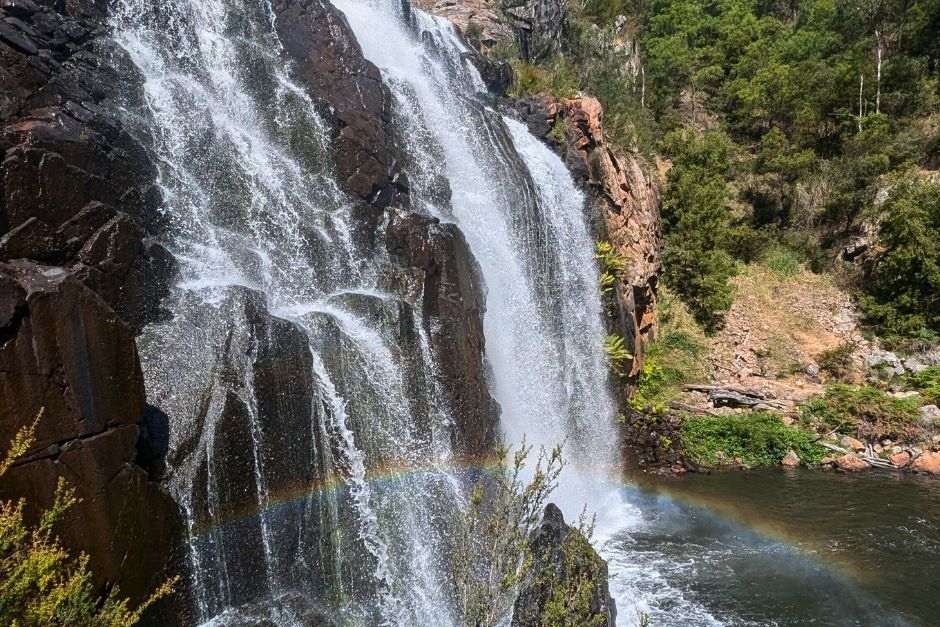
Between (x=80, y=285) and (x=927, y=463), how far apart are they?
72.8ft

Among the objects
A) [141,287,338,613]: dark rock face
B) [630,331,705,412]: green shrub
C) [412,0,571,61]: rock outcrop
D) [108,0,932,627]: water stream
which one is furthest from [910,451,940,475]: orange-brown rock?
[412,0,571,61]: rock outcrop

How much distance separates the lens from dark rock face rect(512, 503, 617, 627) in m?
5.69

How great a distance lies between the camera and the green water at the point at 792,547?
1049cm

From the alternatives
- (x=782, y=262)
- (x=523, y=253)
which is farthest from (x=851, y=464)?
(x=523, y=253)

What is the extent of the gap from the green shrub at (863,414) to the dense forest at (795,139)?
4.04 metres

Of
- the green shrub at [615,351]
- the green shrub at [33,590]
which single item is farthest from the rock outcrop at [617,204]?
the green shrub at [33,590]

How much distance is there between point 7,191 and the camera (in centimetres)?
904

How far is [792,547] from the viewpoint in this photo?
42.6 ft

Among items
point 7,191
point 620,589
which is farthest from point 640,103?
point 7,191

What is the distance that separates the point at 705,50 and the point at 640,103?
7220mm

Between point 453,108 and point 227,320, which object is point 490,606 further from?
point 453,108

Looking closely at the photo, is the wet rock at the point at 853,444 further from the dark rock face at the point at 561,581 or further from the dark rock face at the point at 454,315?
the dark rock face at the point at 561,581

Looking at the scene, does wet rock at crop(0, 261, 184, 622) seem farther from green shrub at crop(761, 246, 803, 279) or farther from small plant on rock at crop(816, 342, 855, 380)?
green shrub at crop(761, 246, 803, 279)

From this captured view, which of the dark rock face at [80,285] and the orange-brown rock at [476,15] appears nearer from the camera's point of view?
the dark rock face at [80,285]
